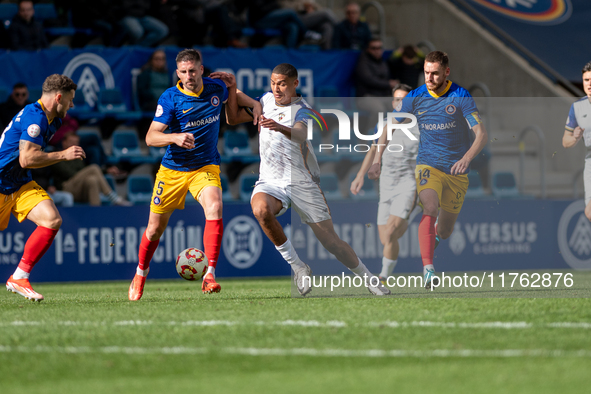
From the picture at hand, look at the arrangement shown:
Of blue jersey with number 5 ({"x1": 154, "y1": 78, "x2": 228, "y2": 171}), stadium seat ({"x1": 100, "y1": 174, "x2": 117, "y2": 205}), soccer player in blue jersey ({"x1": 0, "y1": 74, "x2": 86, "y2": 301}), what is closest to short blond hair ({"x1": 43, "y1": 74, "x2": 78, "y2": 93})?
soccer player in blue jersey ({"x1": 0, "y1": 74, "x2": 86, "y2": 301})

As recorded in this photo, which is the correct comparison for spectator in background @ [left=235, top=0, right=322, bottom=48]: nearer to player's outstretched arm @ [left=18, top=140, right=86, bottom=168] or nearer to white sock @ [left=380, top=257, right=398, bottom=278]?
white sock @ [left=380, top=257, right=398, bottom=278]

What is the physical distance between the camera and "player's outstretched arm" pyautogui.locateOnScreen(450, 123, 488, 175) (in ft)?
24.3

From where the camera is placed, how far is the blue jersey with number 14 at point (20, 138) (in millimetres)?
7152

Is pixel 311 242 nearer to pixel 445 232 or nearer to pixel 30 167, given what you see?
pixel 445 232

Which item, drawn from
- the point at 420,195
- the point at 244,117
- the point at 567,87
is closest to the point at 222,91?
the point at 244,117

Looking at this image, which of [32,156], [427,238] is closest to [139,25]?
[32,156]

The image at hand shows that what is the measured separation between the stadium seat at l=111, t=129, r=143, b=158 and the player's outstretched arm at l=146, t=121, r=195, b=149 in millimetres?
6203

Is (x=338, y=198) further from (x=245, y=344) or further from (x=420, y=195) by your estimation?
(x=245, y=344)

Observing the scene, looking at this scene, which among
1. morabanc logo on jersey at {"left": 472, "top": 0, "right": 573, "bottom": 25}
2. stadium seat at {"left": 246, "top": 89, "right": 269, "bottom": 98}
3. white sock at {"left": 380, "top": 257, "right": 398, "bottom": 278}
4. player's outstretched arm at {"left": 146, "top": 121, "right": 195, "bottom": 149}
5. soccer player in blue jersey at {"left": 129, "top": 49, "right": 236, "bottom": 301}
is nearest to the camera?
player's outstretched arm at {"left": 146, "top": 121, "right": 195, "bottom": 149}

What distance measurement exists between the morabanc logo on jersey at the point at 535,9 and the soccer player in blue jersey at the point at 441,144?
411 inches

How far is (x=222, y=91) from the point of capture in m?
7.71

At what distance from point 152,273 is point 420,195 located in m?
4.99

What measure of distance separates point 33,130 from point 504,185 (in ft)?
16.0

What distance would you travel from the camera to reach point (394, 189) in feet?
25.7
